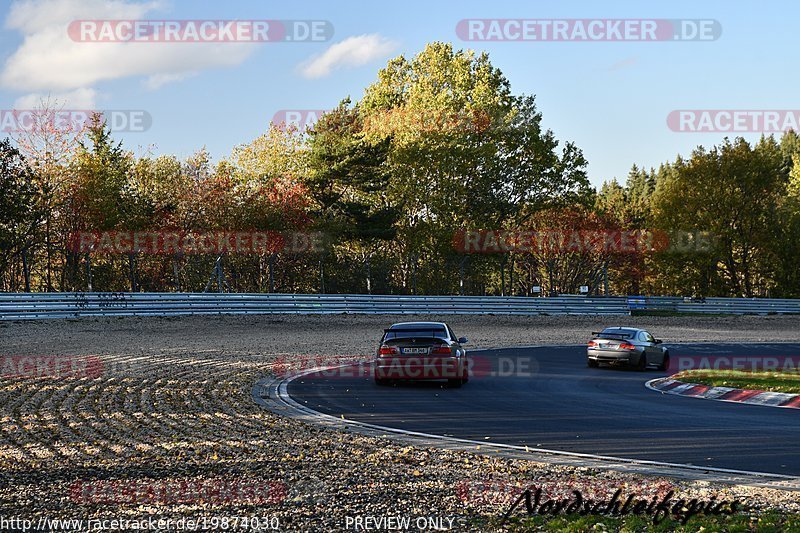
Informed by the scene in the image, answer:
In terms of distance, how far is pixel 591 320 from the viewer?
44.9 m

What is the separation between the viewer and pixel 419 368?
17.9 m

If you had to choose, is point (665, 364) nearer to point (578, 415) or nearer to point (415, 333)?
point (415, 333)

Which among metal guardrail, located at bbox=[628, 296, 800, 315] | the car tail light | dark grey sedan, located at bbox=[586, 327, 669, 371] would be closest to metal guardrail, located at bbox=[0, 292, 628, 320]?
metal guardrail, located at bbox=[628, 296, 800, 315]

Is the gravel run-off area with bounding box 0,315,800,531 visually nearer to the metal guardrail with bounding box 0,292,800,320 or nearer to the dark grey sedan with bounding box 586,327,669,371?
the dark grey sedan with bounding box 586,327,669,371

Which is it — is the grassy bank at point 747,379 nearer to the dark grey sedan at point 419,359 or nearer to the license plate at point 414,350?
the dark grey sedan at point 419,359

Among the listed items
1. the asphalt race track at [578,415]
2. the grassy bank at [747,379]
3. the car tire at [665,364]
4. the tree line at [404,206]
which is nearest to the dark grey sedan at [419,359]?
the asphalt race track at [578,415]

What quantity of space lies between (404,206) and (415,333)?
44052 millimetres

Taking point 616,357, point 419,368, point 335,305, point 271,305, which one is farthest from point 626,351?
point 335,305

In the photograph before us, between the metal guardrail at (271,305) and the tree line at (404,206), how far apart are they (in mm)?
2781

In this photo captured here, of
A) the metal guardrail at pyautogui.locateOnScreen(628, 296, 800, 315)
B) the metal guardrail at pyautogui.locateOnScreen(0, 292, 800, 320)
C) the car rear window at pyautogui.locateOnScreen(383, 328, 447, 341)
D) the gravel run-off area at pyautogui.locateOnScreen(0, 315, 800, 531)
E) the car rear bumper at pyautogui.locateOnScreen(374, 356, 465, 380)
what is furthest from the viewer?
the metal guardrail at pyautogui.locateOnScreen(628, 296, 800, 315)

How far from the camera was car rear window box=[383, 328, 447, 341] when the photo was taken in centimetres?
1823

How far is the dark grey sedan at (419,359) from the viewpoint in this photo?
1788 centimetres

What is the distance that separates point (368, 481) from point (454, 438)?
318 centimetres

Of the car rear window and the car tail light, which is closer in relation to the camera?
the car tail light
